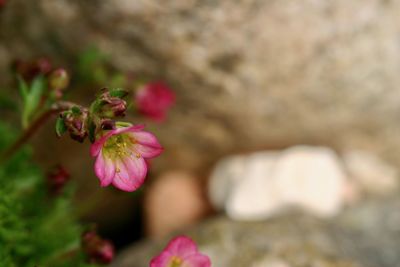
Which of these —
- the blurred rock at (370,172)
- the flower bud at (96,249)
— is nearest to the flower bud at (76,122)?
the flower bud at (96,249)

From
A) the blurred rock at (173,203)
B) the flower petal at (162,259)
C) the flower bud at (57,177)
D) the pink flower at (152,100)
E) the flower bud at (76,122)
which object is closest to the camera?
the flower bud at (76,122)

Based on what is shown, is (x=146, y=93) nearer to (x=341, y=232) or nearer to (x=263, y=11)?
(x=263, y=11)

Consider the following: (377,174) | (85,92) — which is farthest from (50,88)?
(377,174)

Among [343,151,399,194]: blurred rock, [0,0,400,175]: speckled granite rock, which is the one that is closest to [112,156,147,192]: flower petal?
[0,0,400,175]: speckled granite rock

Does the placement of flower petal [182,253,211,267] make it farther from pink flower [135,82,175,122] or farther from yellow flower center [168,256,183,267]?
pink flower [135,82,175,122]

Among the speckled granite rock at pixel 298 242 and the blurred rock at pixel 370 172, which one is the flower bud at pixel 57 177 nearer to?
the speckled granite rock at pixel 298 242
